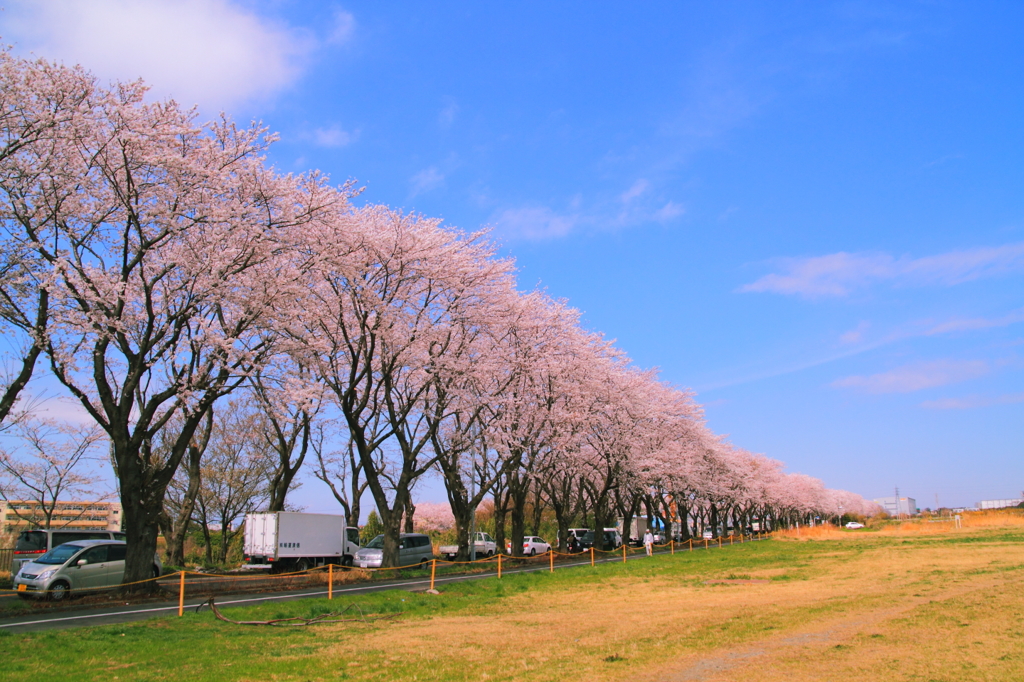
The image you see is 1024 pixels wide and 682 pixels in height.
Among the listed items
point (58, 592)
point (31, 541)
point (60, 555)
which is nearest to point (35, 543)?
point (31, 541)

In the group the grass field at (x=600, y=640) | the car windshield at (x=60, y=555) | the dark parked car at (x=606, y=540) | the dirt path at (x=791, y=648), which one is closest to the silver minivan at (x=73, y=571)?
the car windshield at (x=60, y=555)

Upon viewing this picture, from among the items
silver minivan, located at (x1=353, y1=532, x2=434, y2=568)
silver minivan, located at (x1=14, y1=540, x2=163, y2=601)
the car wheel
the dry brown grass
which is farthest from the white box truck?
the dry brown grass

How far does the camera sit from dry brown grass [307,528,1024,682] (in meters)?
8.42

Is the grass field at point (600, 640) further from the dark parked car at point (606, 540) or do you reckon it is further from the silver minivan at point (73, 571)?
the dark parked car at point (606, 540)

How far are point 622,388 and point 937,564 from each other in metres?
19.7

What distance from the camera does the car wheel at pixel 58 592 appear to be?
56.9ft

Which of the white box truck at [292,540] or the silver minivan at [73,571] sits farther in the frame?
the white box truck at [292,540]

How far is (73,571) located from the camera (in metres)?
18.2

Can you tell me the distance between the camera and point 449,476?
108 feet

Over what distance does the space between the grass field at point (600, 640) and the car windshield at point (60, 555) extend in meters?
6.32

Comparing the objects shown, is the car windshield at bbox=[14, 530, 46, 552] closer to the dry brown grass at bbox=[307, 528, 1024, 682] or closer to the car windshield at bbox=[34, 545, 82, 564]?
the car windshield at bbox=[34, 545, 82, 564]

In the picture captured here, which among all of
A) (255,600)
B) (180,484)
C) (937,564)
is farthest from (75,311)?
(937,564)

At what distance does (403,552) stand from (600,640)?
2089cm

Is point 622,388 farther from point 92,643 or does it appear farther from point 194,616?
point 92,643
